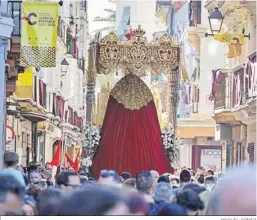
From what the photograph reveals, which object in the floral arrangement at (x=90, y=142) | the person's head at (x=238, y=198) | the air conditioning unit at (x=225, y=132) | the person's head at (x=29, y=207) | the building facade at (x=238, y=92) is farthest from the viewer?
the air conditioning unit at (x=225, y=132)

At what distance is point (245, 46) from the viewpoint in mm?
35750

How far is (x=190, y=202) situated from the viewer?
7.25 m

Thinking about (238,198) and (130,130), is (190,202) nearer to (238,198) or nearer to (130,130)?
(238,198)

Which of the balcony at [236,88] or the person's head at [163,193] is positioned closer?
the person's head at [163,193]

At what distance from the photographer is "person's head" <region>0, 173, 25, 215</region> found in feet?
18.8

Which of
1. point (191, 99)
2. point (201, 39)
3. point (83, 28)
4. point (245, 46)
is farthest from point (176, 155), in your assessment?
point (83, 28)

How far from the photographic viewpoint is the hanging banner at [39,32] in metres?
20.3

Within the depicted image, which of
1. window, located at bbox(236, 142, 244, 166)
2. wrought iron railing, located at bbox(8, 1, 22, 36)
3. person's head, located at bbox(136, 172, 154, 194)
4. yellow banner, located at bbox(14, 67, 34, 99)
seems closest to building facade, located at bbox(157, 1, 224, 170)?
window, located at bbox(236, 142, 244, 166)

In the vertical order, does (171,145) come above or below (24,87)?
below

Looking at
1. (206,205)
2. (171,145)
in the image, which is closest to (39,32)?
(171,145)

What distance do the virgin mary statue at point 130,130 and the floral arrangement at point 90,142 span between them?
0.37 metres

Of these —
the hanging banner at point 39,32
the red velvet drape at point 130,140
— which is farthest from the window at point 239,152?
the hanging banner at point 39,32

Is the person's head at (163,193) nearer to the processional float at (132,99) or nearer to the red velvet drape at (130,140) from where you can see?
the processional float at (132,99)

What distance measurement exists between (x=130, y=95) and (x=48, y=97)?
21527mm
